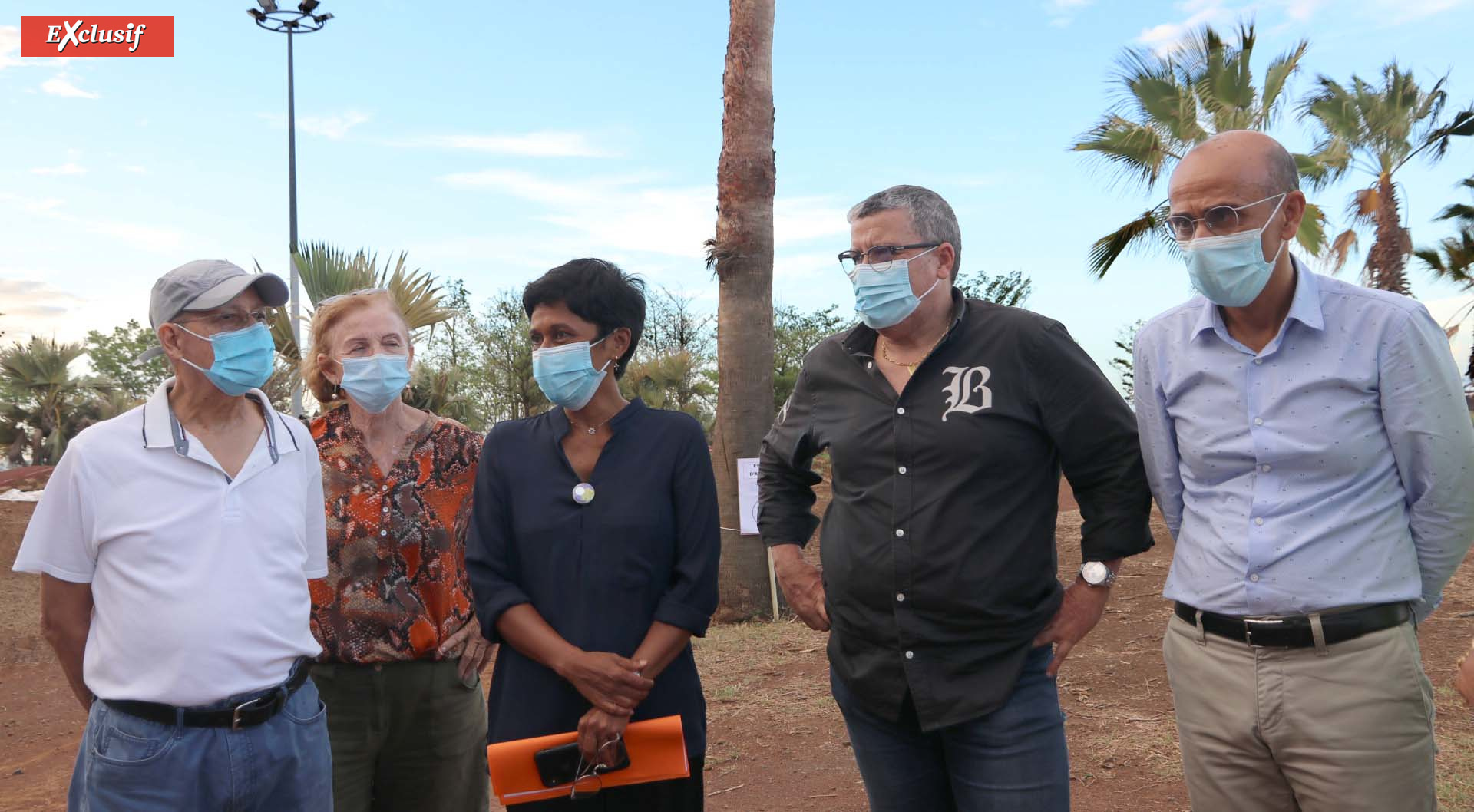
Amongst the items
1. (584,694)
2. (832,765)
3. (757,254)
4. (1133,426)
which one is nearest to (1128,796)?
(832,765)

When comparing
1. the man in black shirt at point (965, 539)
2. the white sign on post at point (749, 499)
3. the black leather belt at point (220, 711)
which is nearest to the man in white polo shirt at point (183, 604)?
the black leather belt at point (220, 711)

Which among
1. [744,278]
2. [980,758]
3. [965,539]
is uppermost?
[744,278]

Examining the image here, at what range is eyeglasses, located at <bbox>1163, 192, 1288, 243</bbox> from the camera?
270 centimetres

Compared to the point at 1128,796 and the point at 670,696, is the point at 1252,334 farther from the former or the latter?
the point at 1128,796

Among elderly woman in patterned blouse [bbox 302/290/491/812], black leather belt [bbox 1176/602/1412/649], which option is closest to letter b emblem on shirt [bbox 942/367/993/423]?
black leather belt [bbox 1176/602/1412/649]

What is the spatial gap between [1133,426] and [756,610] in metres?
7.35

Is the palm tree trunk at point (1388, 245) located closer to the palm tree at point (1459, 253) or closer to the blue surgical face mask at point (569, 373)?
the palm tree at point (1459, 253)

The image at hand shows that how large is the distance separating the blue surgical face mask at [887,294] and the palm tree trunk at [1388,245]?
19.9m

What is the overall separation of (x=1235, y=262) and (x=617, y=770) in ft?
6.42

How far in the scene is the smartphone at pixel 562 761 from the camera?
9.21 ft

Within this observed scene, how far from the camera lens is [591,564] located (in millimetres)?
2883

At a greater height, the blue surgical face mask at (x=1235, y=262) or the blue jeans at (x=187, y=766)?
the blue surgical face mask at (x=1235, y=262)

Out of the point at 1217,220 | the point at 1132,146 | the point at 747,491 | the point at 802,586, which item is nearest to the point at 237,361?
the point at 802,586

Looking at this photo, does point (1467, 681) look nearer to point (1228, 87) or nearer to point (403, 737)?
point (403, 737)
